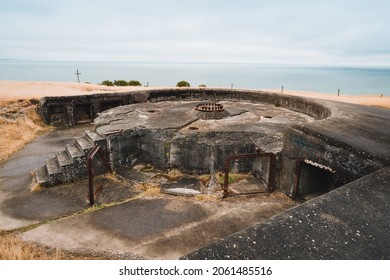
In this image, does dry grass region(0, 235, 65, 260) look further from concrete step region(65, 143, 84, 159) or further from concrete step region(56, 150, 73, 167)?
concrete step region(65, 143, 84, 159)

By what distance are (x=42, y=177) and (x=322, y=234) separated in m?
6.59

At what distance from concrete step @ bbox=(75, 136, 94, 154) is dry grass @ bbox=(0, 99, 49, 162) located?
3000 mm

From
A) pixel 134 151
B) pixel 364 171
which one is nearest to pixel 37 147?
pixel 134 151

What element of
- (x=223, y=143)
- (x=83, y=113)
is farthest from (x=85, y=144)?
(x=83, y=113)

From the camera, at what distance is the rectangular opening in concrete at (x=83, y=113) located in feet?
43.7

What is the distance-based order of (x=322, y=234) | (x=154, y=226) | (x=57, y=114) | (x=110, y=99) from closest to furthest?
(x=322, y=234) < (x=154, y=226) < (x=57, y=114) < (x=110, y=99)

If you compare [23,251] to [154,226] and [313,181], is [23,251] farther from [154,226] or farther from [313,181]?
[313,181]

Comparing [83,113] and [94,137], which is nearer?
[94,137]

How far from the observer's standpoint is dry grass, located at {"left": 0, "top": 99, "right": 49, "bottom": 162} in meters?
9.84

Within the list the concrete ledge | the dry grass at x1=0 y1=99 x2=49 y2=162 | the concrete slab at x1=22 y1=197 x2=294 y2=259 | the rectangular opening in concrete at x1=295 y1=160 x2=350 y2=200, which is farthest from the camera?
the dry grass at x1=0 y1=99 x2=49 y2=162

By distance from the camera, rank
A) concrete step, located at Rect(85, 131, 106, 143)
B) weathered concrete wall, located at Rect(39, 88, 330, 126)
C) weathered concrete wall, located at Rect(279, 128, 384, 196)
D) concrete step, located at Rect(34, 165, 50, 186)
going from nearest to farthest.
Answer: weathered concrete wall, located at Rect(279, 128, 384, 196) → concrete step, located at Rect(34, 165, 50, 186) → concrete step, located at Rect(85, 131, 106, 143) → weathered concrete wall, located at Rect(39, 88, 330, 126)

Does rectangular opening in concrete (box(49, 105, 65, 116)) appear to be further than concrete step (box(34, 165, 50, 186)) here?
Yes

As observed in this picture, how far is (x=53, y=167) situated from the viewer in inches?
277

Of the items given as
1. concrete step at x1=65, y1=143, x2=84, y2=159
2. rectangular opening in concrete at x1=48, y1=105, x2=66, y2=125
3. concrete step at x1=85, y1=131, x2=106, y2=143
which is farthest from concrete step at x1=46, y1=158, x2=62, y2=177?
rectangular opening in concrete at x1=48, y1=105, x2=66, y2=125
